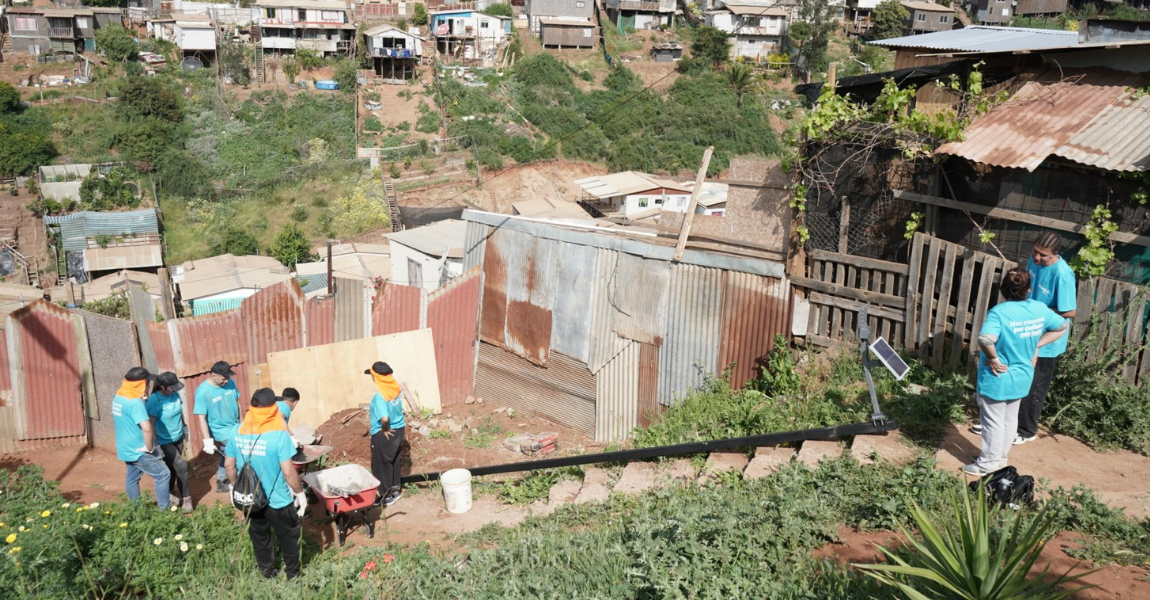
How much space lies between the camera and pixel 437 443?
943 centimetres

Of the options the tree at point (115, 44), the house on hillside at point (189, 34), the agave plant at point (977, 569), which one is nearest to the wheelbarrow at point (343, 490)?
the agave plant at point (977, 569)

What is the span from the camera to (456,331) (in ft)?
35.4

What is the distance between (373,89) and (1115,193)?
4363 centimetres

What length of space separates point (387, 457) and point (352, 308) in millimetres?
3503

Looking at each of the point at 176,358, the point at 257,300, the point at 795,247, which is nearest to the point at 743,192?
the point at 795,247

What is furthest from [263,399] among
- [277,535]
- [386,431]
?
[386,431]

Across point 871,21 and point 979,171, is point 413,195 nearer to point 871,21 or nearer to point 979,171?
point 979,171

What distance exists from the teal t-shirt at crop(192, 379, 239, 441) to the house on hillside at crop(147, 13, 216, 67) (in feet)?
153

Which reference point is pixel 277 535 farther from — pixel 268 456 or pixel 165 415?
pixel 165 415

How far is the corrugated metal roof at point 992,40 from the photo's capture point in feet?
27.2

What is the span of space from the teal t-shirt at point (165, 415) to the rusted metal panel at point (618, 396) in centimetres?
478

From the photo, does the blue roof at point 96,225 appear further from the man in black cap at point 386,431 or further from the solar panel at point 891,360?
the solar panel at point 891,360

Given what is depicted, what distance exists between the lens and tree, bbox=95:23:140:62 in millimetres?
44812

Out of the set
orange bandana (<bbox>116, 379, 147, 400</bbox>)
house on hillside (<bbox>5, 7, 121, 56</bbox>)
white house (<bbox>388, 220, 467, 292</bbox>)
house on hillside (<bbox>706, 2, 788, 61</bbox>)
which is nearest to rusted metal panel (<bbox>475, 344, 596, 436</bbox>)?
orange bandana (<bbox>116, 379, 147, 400</bbox>)
